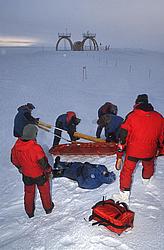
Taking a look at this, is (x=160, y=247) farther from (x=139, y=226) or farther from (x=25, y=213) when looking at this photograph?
(x=25, y=213)

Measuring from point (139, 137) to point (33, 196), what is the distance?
2.13 meters

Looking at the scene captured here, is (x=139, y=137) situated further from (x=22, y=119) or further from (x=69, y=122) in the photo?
(x=22, y=119)

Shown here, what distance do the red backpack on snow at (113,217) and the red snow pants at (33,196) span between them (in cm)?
98

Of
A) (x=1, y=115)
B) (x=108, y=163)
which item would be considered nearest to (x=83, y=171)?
(x=108, y=163)

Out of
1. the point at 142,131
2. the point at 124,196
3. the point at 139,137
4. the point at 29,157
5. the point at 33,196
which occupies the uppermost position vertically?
the point at 142,131

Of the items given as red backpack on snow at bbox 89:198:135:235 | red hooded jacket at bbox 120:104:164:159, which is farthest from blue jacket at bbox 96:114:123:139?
red backpack on snow at bbox 89:198:135:235

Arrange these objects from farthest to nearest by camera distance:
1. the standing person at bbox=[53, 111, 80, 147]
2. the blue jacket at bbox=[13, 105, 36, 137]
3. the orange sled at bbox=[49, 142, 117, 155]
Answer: the standing person at bbox=[53, 111, 80, 147]
the blue jacket at bbox=[13, 105, 36, 137]
the orange sled at bbox=[49, 142, 117, 155]

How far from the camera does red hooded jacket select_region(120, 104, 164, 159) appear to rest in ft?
13.7

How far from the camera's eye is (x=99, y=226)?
13.2 ft

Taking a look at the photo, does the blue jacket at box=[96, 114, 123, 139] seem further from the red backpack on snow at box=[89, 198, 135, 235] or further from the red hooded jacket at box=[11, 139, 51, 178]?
the red backpack on snow at box=[89, 198, 135, 235]

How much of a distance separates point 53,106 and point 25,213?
33.4ft

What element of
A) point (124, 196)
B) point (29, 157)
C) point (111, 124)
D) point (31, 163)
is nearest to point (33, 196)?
point (31, 163)

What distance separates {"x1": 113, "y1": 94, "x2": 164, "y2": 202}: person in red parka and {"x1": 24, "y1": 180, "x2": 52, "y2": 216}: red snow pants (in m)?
1.19

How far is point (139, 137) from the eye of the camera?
4.25 metres
